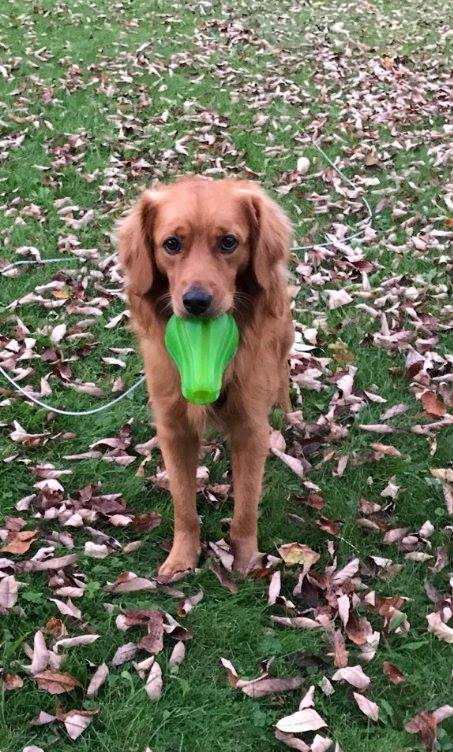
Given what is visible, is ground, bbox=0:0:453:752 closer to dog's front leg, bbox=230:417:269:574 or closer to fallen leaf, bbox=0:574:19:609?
fallen leaf, bbox=0:574:19:609

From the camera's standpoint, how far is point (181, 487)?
3.36 meters

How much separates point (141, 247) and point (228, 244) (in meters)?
0.40

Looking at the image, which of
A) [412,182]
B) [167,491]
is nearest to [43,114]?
[412,182]

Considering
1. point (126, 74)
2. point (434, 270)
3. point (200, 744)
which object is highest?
point (126, 74)

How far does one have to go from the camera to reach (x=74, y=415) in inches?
169

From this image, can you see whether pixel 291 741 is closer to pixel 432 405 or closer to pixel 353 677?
pixel 353 677

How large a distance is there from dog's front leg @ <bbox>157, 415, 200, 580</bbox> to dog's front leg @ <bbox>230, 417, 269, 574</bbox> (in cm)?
20

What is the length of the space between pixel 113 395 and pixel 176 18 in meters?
11.0

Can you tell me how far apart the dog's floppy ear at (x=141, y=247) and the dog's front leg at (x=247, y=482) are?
2.61ft

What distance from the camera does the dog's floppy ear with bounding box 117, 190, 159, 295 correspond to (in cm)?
306

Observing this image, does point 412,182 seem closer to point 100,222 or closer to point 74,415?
point 100,222

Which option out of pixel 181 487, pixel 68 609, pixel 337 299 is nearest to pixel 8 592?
pixel 68 609

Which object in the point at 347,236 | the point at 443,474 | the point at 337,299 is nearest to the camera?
the point at 443,474

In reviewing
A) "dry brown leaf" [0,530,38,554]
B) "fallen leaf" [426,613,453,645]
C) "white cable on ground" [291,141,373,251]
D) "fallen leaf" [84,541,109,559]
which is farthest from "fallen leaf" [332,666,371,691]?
"white cable on ground" [291,141,373,251]
